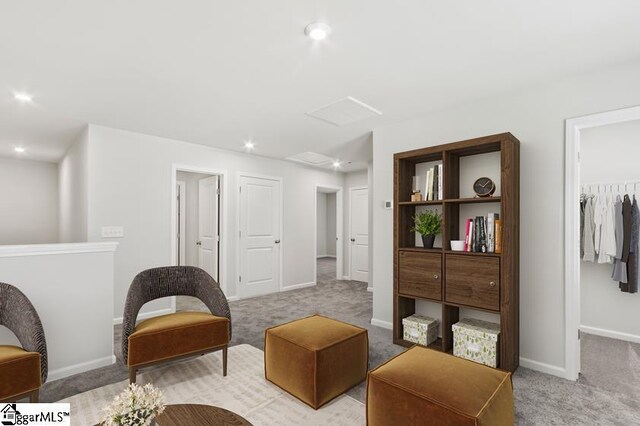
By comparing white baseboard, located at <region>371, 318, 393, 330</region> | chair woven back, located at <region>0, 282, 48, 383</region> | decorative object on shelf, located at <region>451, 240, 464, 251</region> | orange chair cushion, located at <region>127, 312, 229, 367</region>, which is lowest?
white baseboard, located at <region>371, 318, 393, 330</region>

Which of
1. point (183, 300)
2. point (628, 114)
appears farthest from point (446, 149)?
point (183, 300)

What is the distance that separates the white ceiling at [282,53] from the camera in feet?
5.89

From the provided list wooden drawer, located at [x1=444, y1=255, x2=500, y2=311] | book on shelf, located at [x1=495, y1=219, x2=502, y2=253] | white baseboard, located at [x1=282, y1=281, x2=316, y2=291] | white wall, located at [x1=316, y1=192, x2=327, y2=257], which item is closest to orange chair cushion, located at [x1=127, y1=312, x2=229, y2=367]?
wooden drawer, located at [x1=444, y1=255, x2=500, y2=311]

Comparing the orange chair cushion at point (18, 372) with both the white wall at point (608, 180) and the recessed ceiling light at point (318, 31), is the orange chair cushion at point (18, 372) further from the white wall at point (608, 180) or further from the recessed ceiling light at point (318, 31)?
the white wall at point (608, 180)

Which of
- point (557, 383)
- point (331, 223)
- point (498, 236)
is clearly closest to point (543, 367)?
point (557, 383)

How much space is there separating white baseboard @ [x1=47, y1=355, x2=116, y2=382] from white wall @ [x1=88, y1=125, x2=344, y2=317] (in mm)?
1354

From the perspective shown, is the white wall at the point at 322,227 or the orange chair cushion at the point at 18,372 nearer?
the orange chair cushion at the point at 18,372

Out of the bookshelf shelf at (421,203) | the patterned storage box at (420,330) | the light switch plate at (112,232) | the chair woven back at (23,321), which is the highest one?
the bookshelf shelf at (421,203)

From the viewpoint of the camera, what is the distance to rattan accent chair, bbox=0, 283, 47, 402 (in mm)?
1843

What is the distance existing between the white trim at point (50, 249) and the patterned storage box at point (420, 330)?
9.58 ft

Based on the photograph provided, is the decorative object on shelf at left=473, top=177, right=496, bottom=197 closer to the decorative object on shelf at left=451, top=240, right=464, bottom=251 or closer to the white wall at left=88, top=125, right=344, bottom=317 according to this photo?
the decorative object on shelf at left=451, top=240, right=464, bottom=251

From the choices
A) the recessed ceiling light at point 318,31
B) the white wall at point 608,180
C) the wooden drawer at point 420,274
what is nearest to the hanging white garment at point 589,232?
the white wall at point 608,180

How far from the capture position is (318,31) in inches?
77.4

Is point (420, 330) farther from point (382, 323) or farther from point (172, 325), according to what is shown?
point (172, 325)
